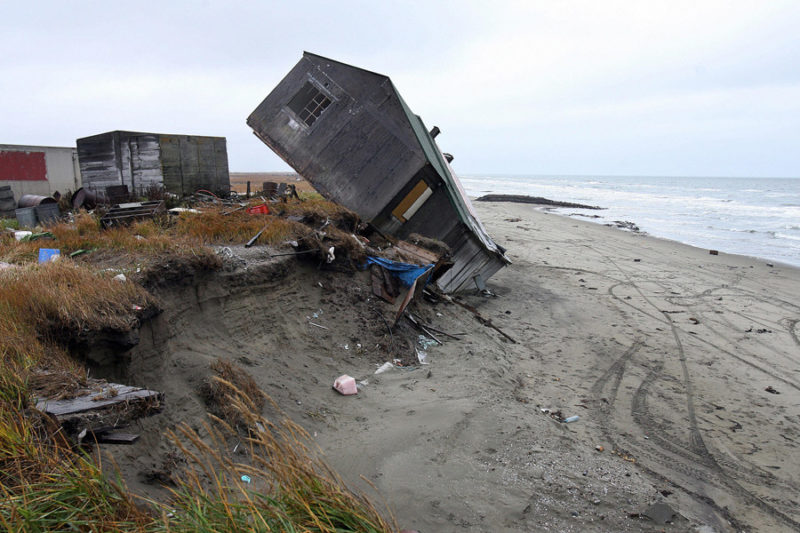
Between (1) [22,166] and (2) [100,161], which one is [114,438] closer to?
(2) [100,161]

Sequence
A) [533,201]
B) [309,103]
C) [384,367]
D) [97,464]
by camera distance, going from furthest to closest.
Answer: [533,201], [309,103], [384,367], [97,464]

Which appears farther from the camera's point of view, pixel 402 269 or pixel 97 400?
pixel 402 269

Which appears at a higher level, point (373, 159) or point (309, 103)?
point (309, 103)

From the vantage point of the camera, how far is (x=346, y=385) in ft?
22.7

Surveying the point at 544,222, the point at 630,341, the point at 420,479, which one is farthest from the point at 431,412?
the point at 544,222

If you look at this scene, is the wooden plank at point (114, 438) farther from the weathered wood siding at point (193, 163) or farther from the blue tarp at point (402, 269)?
the weathered wood siding at point (193, 163)

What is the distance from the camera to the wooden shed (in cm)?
1530

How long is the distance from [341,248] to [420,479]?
17.6ft

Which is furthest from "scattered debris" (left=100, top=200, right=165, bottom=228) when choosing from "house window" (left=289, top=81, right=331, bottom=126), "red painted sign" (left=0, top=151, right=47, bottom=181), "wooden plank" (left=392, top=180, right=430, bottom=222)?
"red painted sign" (left=0, top=151, right=47, bottom=181)

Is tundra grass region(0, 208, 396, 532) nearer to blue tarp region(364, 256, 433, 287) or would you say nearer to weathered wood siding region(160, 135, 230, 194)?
blue tarp region(364, 256, 433, 287)

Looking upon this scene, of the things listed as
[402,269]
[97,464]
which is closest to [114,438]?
[97,464]

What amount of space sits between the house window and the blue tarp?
5.67 meters

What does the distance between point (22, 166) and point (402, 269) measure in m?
17.4

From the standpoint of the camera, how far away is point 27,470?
123 inches
